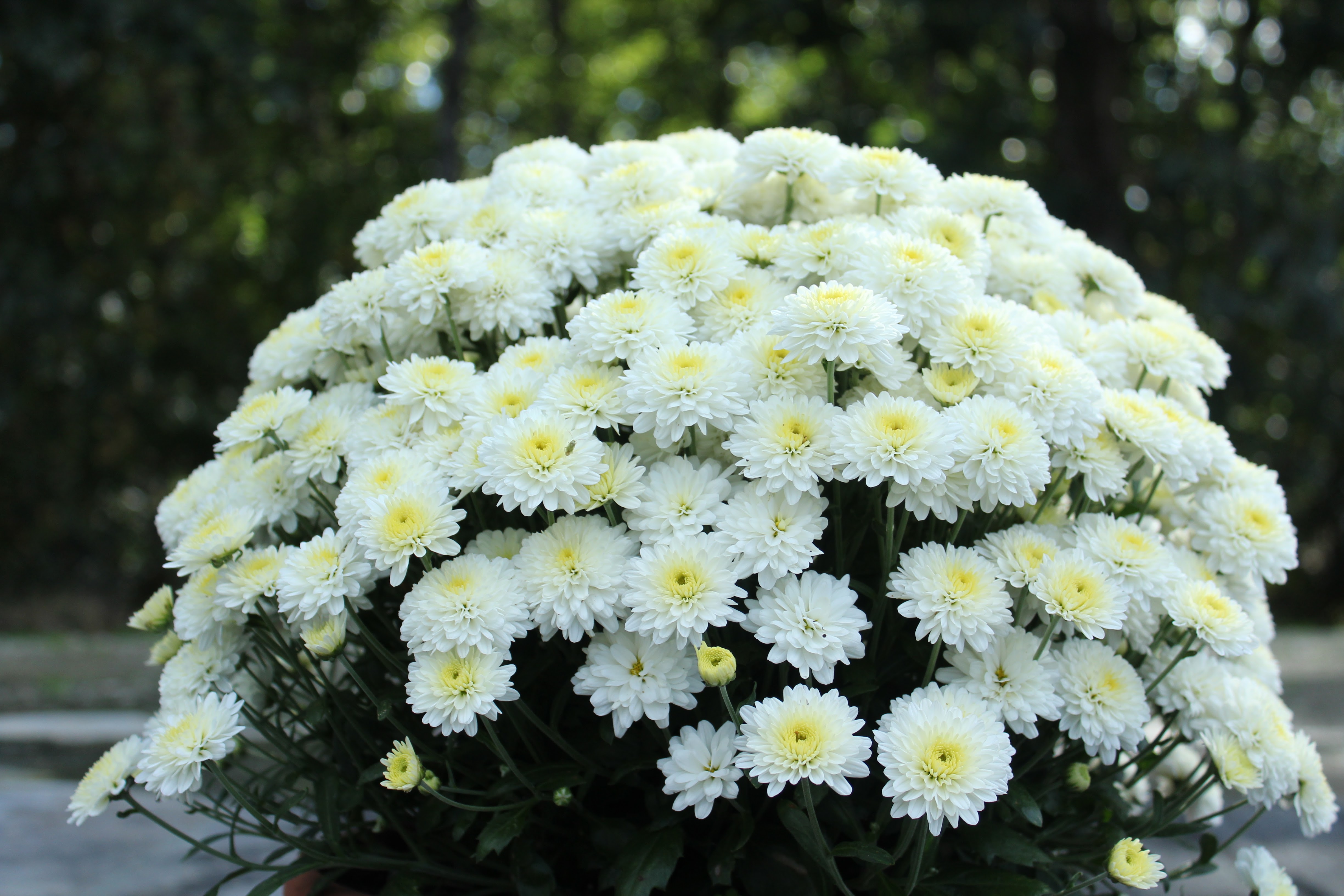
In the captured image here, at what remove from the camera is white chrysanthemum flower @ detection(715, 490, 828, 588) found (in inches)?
34.4

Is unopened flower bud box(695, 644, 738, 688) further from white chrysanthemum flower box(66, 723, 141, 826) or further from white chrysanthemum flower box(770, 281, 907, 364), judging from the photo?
white chrysanthemum flower box(66, 723, 141, 826)

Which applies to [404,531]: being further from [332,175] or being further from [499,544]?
[332,175]

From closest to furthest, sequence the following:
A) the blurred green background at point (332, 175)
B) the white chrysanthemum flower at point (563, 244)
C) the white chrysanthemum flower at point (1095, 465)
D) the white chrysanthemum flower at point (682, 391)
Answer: the white chrysanthemum flower at point (682, 391)
the white chrysanthemum flower at point (1095, 465)
the white chrysanthemum flower at point (563, 244)
the blurred green background at point (332, 175)

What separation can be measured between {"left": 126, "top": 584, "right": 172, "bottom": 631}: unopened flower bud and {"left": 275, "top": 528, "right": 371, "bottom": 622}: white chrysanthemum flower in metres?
0.30

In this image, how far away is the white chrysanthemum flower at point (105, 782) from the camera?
104cm

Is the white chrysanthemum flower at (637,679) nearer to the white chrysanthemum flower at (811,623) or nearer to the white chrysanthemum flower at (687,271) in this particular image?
the white chrysanthemum flower at (811,623)

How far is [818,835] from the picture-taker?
Answer: 844 mm

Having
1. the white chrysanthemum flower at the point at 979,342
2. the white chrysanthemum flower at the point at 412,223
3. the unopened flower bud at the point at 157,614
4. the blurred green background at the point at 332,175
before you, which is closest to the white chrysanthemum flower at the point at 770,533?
the white chrysanthemum flower at the point at 979,342

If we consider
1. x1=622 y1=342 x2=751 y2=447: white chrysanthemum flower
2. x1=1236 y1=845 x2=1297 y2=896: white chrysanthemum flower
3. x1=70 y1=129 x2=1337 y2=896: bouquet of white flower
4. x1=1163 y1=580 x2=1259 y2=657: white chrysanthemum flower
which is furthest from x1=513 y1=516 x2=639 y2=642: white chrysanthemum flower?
x1=1236 y1=845 x2=1297 y2=896: white chrysanthemum flower

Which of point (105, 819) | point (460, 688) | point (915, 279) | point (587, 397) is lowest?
point (105, 819)

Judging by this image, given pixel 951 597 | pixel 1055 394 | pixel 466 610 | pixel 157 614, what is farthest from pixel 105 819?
pixel 1055 394

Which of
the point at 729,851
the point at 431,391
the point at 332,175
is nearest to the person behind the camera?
the point at 729,851

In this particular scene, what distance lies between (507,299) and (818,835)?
0.62 meters

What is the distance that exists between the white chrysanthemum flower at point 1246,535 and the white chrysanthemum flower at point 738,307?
1.76 feet
